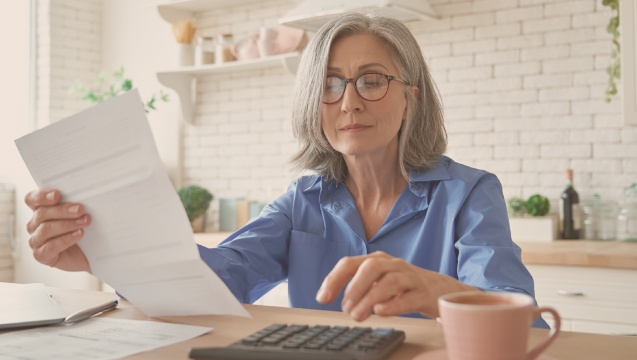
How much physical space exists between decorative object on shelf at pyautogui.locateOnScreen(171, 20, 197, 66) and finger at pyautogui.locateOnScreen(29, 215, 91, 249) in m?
3.30

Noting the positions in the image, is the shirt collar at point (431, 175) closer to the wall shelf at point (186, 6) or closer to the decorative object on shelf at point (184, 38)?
the wall shelf at point (186, 6)

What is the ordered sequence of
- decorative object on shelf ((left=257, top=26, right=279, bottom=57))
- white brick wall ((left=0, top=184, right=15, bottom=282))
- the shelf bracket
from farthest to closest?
white brick wall ((left=0, top=184, right=15, bottom=282)) → the shelf bracket → decorative object on shelf ((left=257, top=26, right=279, bottom=57))

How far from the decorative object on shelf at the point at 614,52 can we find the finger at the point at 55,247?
2748 millimetres

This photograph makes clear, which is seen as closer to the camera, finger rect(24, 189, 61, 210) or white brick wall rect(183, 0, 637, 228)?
finger rect(24, 189, 61, 210)

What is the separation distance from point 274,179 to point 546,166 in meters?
1.77

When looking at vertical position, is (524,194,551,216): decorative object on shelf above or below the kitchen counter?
above

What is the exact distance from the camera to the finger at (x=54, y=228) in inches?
41.9

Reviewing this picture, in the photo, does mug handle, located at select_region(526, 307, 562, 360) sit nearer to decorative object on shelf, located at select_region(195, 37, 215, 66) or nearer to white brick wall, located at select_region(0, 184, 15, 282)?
decorative object on shelf, located at select_region(195, 37, 215, 66)

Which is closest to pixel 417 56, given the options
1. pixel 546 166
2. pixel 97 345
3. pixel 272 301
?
pixel 97 345

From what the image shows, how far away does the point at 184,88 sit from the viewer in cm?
438

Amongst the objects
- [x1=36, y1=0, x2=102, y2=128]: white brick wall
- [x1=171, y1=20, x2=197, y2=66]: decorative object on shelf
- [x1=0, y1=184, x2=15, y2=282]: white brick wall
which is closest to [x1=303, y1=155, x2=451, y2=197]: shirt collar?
[x1=171, y1=20, x2=197, y2=66]: decorative object on shelf

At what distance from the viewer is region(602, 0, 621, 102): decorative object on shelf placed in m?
2.98

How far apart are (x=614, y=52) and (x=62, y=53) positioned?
3839mm

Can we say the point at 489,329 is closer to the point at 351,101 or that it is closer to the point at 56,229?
the point at 56,229
